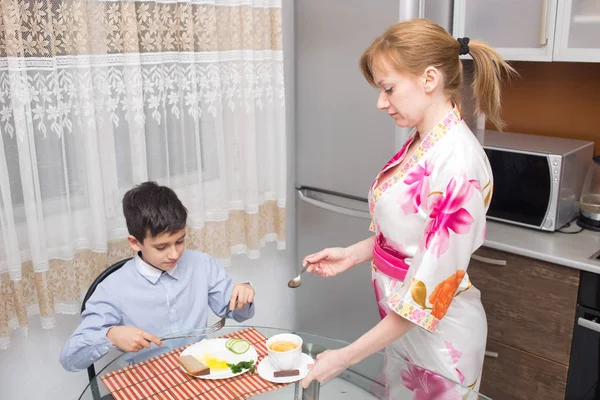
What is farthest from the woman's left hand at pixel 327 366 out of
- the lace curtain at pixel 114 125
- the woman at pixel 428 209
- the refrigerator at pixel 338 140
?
the refrigerator at pixel 338 140

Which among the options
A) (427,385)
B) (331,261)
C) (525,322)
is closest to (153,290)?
(331,261)

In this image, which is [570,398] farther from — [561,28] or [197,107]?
[197,107]

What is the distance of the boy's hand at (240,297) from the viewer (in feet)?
5.82

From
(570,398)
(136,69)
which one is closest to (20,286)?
(136,69)

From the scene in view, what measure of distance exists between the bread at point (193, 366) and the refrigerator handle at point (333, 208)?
3.80ft

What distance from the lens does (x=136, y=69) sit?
1.99 meters

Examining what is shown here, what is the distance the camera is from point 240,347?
144cm

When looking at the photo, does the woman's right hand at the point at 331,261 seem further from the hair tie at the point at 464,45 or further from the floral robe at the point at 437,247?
the hair tie at the point at 464,45

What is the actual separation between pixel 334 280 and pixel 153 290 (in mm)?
1061

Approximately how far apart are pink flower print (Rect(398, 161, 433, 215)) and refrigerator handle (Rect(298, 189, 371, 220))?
3.00ft

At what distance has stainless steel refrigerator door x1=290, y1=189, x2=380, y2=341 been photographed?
249 cm

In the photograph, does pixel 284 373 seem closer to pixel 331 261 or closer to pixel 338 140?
pixel 331 261

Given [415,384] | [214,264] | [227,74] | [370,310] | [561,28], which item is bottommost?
[370,310]

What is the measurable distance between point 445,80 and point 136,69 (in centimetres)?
102
